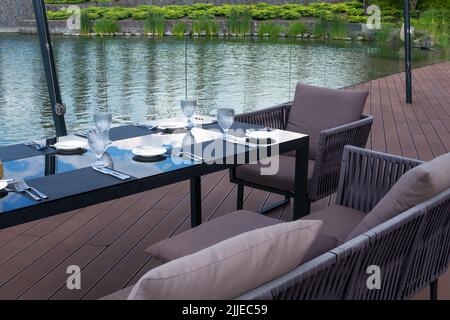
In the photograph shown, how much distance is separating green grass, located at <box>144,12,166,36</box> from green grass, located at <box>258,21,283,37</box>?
4.04ft

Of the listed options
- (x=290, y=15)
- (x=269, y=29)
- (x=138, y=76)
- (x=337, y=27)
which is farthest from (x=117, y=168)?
(x=337, y=27)

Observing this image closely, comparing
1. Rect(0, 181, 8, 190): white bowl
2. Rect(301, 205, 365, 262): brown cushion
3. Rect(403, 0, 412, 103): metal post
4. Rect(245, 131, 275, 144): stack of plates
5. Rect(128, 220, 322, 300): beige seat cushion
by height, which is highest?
Rect(403, 0, 412, 103): metal post

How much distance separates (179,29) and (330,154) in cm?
219

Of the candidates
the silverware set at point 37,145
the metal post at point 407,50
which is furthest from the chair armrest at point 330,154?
the metal post at point 407,50

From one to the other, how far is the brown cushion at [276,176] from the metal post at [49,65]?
1.67 m

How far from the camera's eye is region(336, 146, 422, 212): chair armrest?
2523 millimetres

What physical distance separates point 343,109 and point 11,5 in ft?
7.54

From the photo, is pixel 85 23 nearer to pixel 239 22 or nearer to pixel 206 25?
pixel 206 25

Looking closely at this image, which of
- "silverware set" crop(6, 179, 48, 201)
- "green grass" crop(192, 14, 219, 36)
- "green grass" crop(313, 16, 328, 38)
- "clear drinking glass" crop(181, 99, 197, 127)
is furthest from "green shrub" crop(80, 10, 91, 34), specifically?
"green grass" crop(313, 16, 328, 38)

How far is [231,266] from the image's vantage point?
1.29 m

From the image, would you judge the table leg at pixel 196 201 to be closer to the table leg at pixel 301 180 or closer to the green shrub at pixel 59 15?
the table leg at pixel 301 180

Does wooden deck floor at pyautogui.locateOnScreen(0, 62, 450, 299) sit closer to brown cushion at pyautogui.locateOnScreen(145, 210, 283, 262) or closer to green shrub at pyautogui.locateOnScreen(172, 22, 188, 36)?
brown cushion at pyautogui.locateOnScreen(145, 210, 283, 262)
